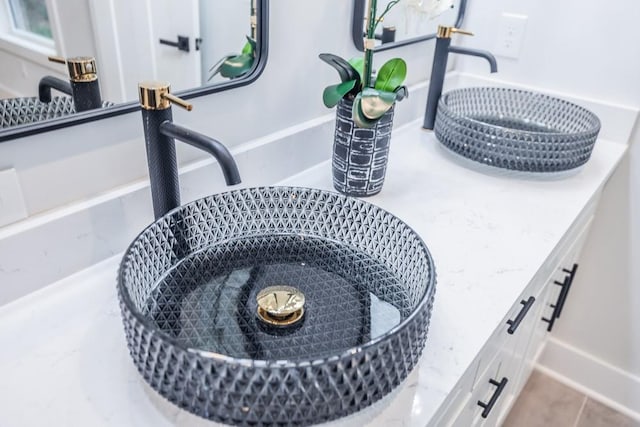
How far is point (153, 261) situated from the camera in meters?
0.72

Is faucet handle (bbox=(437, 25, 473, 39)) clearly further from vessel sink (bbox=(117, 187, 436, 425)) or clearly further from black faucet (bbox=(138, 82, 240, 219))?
black faucet (bbox=(138, 82, 240, 219))

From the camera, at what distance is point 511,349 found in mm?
1095

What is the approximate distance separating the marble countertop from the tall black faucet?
25 centimetres

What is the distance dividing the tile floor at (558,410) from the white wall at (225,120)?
4.03ft

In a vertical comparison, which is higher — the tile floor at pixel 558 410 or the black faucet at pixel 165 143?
the black faucet at pixel 165 143

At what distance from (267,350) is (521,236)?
0.56 m

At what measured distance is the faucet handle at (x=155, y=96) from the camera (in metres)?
0.65

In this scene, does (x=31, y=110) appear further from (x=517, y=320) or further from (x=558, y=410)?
(x=558, y=410)

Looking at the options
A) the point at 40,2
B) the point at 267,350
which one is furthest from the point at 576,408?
the point at 40,2

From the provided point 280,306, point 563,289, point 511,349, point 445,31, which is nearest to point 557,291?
point 563,289

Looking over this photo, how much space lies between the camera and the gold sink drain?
2.23ft

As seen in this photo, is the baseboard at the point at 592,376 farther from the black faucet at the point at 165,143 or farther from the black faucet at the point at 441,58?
the black faucet at the point at 165,143

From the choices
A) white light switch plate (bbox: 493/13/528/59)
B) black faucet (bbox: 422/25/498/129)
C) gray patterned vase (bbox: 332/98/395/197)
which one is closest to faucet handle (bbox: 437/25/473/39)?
black faucet (bbox: 422/25/498/129)

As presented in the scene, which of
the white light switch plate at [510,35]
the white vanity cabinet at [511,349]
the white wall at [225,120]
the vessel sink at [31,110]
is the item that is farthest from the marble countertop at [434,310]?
the white light switch plate at [510,35]
